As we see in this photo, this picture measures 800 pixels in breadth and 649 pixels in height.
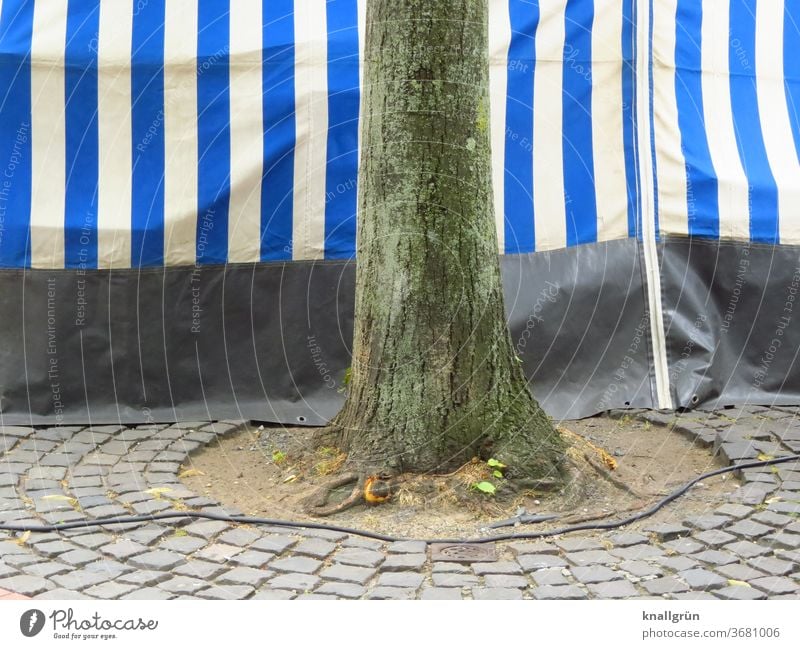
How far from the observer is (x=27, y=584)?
321 cm

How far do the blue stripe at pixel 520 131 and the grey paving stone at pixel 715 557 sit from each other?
245cm

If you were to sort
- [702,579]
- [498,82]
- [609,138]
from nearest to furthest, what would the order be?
1. [702,579]
2. [498,82]
3. [609,138]

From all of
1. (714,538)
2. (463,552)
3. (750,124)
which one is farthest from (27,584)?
(750,124)

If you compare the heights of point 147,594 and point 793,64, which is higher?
point 793,64

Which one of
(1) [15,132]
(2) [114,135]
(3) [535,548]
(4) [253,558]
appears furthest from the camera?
(2) [114,135]

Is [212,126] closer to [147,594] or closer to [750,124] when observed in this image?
[147,594]

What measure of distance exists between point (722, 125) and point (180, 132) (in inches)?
124

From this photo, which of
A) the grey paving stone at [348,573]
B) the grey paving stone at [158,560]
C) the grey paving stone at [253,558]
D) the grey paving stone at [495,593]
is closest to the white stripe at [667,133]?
the grey paving stone at [495,593]

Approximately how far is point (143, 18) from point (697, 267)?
3.44 metres

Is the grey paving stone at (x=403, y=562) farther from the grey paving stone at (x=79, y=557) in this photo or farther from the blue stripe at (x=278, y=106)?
the blue stripe at (x=278, y=106)

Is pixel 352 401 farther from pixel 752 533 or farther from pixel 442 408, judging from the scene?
pixel 752 533

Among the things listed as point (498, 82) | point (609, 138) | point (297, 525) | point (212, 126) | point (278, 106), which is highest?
point (498, 82)

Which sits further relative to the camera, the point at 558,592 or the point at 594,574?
the point at 594,574

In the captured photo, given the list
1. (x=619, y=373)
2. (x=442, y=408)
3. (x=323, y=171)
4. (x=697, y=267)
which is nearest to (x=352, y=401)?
(x=442, y=408)
